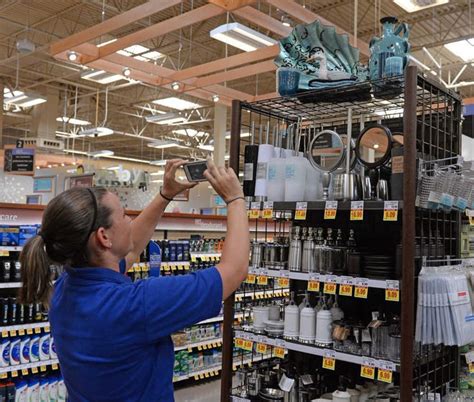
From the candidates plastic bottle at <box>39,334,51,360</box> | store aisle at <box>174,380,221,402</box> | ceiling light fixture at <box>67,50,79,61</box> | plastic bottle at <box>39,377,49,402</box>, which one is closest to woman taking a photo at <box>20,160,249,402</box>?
plastic bottle at <box>39,334,51,360</box>

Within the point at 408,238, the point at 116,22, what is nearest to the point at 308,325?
the point at 408,238

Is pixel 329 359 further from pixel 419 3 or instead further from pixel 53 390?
pixel 419 3

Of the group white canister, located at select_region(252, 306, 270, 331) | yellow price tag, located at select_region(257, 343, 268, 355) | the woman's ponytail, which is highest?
the woman's ponytail

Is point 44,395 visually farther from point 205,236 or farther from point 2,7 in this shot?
point 2,7

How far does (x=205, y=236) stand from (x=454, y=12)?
642 cm

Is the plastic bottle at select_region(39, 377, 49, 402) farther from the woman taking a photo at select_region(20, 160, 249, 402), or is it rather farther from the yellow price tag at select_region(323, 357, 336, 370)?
the woman taking a photo at select_region(20, 160, 249, 402)

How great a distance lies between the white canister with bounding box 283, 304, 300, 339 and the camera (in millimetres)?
2721

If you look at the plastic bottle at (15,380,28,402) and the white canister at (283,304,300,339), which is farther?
the plastic bottle at (15,380,28,402)

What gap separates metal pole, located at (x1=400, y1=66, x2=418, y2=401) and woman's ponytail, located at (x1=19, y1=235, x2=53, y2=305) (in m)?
1.49

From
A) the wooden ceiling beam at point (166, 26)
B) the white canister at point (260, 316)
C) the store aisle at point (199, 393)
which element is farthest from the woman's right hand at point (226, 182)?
the store aisle at point (199, 393)

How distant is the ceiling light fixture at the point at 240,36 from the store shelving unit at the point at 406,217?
2837mm

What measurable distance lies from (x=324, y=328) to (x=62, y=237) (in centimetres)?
156

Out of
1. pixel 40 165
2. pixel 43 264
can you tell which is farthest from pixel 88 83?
pixel 43 264

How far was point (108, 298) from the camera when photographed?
1.46 m
